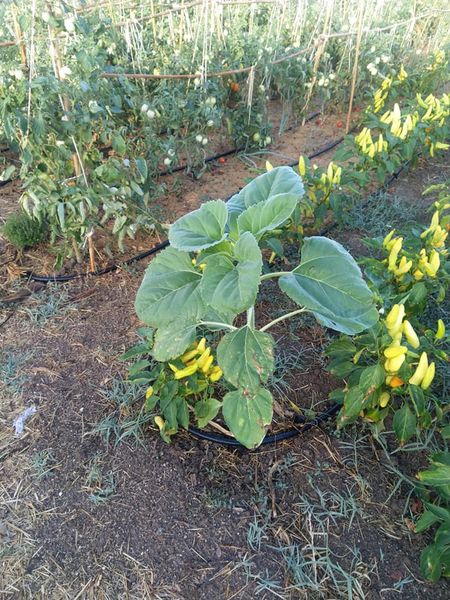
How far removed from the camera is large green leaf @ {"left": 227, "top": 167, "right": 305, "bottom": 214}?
1352mm

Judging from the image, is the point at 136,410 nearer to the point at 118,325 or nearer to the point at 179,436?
the point at 179,436

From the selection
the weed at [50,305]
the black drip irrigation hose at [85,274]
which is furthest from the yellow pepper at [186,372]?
the black drip irrigation hose at [85,274]

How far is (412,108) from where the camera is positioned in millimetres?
3695

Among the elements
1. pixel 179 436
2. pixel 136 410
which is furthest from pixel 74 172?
pixel 179 436

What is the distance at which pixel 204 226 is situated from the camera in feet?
4.16

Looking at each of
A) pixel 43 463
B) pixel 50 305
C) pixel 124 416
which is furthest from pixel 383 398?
pixel 50 305

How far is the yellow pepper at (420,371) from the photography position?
143 centimetres

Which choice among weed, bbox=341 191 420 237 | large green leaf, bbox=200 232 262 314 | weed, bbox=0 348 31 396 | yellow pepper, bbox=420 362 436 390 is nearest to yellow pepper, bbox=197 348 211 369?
large green leaf, bbox=200 232 262 314

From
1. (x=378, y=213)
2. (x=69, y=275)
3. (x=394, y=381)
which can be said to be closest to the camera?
(x=394, y=381)

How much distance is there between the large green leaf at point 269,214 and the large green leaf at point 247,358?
0.29 m

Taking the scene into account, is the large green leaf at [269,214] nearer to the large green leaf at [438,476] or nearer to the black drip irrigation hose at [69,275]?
the large green leaf at [438,476]

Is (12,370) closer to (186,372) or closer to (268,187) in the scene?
(186,372)

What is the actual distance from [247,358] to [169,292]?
0.93ft

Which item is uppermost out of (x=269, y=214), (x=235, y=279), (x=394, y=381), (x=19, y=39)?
(x=19, y=39)
